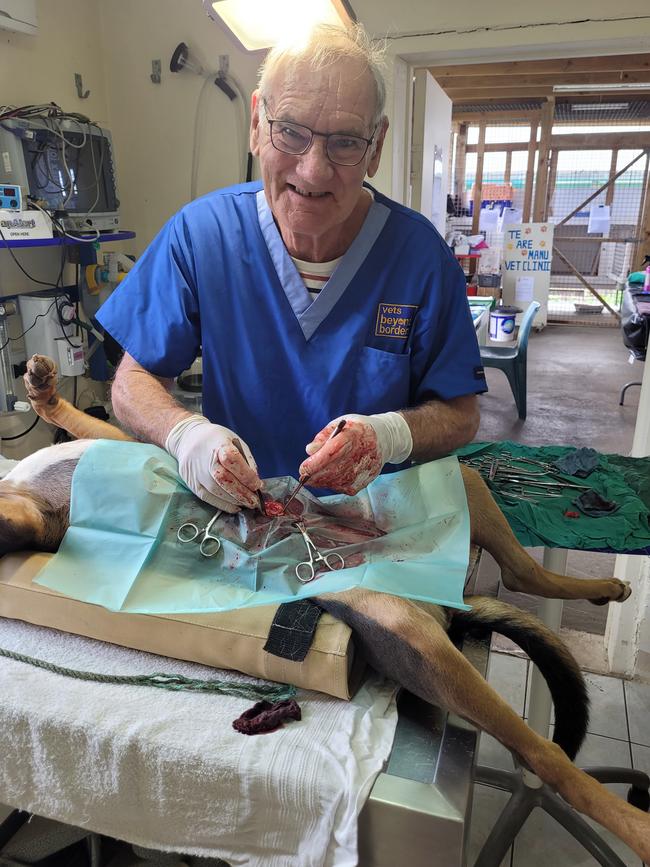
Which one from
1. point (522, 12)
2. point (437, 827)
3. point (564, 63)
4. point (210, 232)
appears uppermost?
point (564, 63)

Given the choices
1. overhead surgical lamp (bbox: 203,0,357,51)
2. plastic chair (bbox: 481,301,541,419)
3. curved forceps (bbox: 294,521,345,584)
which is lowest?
plastic chair (bbox: 481,301,541,419)

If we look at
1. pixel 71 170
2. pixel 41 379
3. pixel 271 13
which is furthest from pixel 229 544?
pixel 71 170

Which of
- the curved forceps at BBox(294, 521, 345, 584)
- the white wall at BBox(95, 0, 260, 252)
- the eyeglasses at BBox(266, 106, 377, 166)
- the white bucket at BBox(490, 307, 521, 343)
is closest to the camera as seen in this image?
the curved forceps at BBox(294, 521, 345, 584)

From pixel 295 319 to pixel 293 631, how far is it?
0.73 meters

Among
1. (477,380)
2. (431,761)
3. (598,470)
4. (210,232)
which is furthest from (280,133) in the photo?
(598,470)

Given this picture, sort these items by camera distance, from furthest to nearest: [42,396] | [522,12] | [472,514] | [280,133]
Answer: [522,12]
[42,396]
[472,514]
[280,133]

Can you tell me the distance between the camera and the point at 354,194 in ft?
4.45

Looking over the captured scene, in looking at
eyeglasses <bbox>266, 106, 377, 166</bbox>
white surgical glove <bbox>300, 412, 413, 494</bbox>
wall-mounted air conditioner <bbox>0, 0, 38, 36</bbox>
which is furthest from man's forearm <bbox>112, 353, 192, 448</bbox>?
wall-mounted air conditioner <bbox>0, 0, 38, 36</bbox>

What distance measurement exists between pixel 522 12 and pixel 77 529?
9.23 feet

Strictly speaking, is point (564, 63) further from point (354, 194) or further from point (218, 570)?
point (218, 570)

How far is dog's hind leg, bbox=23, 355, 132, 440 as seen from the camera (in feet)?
5.27

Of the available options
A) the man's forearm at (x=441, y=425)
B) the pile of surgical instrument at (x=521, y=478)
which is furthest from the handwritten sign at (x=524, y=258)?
the man's forearm at (x=441, y=425)

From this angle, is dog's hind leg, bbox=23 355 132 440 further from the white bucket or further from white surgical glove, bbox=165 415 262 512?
the white bucket

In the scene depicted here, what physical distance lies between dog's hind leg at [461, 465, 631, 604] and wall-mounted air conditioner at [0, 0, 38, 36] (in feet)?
9.00
